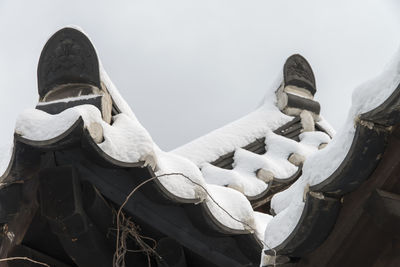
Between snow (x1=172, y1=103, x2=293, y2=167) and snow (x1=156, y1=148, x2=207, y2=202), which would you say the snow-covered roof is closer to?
snow (x1=156, y1=148, x2=207, y2=202)

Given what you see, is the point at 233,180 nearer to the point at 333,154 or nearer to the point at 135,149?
the point at 135,149

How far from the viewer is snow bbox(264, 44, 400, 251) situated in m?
2.44

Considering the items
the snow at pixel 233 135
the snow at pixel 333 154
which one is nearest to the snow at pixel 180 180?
the snow at pixel 333 154

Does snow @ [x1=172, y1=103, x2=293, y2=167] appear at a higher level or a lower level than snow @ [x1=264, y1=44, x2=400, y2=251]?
lower

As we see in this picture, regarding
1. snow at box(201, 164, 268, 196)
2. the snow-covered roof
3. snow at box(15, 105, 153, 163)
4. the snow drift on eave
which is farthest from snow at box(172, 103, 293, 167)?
snow at box(15, 105, 153, 163)

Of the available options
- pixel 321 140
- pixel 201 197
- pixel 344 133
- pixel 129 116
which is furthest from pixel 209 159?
pixel 344 133

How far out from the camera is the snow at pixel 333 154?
8.01 feet

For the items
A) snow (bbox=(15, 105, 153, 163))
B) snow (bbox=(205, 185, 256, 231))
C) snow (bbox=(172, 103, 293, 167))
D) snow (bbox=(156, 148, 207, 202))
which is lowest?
snow (bbox=(172, 103, 293, 167))

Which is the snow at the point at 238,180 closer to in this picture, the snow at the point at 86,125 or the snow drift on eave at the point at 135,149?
the snow drift on eave at the point at 135,149

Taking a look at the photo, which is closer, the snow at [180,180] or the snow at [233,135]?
the snow at [180,180]

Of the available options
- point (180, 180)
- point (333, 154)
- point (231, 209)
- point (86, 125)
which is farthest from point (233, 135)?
point (333, 154)

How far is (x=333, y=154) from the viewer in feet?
8.71

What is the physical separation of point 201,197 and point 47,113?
746 millimetres

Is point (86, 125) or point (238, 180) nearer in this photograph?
point (86, 125)
